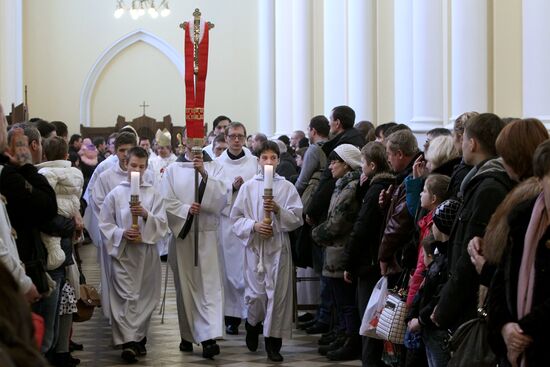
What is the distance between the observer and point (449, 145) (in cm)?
712

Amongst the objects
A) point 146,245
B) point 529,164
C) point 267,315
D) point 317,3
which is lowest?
point 267,315

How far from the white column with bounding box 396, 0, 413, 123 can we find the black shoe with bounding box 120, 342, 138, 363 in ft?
19.9

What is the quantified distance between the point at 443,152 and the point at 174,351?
3891 mm

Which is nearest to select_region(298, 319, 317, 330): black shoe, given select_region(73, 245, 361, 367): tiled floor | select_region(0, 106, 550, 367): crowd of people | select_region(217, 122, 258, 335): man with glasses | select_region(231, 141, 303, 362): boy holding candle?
select_region(0, 106, 550, 367): crowd of people

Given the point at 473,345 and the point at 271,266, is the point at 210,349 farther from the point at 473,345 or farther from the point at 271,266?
the point at 473,345

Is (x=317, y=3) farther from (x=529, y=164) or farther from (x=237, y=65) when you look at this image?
(x=529, y=164)

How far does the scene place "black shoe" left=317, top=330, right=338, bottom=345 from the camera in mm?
10039

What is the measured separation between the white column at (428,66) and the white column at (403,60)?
1481mm

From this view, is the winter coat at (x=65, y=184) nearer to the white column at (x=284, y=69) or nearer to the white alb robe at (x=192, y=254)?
the white alb robe at (x=192, y=254)

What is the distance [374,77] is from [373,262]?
7.98m

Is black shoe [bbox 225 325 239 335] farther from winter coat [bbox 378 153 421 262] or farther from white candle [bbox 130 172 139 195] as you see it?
winter coat [bbox 378 153 421 262]

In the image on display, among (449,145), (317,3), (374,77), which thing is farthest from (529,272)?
(317,3)

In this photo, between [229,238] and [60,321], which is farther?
[229,238]

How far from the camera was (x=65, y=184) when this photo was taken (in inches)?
338
